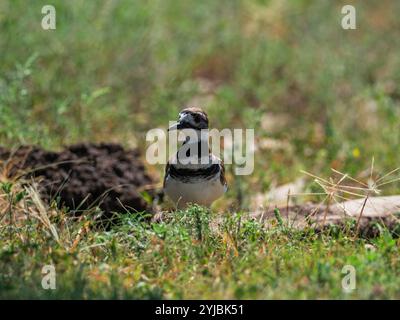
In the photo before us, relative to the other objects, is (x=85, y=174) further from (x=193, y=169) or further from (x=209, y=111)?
(x=209, y=111)

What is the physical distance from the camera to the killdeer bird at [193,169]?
589 centimetres

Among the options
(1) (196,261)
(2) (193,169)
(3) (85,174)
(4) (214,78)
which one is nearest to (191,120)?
(2) (193,169)

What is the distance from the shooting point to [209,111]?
8.57 metres

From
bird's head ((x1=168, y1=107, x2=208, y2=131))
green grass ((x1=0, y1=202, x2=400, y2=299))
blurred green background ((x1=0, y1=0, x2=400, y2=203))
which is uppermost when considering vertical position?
blurred green background ((x1=0, y1=0, x2=400, y2=203))

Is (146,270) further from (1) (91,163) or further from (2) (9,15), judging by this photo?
(2) (9,15)

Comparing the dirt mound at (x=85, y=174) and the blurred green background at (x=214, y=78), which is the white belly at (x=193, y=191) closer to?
the dirt mound at (x=85, y=174)

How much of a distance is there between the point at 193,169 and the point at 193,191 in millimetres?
164

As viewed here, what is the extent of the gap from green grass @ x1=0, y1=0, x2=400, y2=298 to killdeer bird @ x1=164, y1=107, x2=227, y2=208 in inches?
12.9

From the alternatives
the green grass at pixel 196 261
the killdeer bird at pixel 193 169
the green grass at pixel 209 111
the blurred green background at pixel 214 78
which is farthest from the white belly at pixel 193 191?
the blurred green background at pixel 214 78

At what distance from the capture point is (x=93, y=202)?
6.24 metres

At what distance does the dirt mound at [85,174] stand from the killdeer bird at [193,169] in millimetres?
518

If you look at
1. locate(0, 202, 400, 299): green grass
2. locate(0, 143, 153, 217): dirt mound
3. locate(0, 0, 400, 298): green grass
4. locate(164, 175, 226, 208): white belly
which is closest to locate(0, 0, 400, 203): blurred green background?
locate(0, 0, 400, 298): green grass

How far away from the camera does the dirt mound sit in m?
6.42

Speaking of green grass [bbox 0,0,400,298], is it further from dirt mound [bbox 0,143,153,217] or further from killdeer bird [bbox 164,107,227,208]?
dirt mound [bbox 0,143,153,217]
